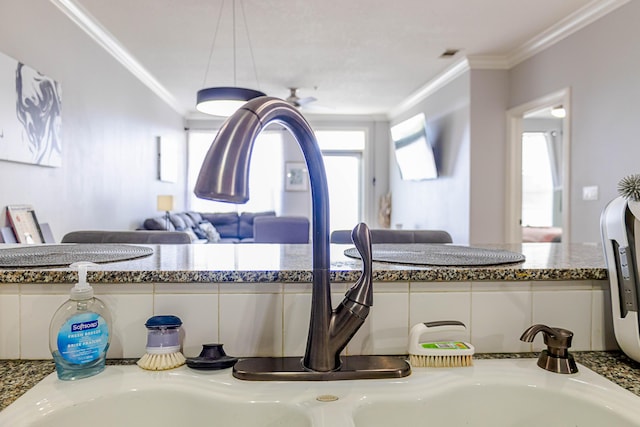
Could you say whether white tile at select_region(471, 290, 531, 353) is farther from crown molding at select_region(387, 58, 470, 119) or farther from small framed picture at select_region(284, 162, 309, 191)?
small framed picture at select_region(284, 162, 309, 191)

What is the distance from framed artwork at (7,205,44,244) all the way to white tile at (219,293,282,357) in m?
2.47

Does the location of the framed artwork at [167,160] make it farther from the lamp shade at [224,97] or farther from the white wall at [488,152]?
the white wall at [488,152]

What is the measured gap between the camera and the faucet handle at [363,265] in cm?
58

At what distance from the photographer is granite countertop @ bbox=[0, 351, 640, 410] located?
591mm

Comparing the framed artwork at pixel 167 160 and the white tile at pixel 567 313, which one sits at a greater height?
the framed artwork at pixel 167 160

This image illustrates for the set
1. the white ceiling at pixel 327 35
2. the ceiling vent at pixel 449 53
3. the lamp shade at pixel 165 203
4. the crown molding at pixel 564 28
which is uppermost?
the ceiling vent at pixel 449 53

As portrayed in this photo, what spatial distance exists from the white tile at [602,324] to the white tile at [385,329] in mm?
345

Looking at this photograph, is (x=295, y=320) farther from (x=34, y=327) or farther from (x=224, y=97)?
(x=224, y=97)

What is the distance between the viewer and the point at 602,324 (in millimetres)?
762

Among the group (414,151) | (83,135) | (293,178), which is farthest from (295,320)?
(293,178)

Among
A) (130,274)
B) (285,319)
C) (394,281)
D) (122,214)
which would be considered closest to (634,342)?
(394,281)

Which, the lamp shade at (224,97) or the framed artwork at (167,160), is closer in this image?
the lamp shade at (224,97)

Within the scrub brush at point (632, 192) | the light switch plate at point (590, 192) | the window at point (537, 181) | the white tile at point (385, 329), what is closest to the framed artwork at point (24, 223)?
the white tile at point (385, 329)

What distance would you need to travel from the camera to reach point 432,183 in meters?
5.54
